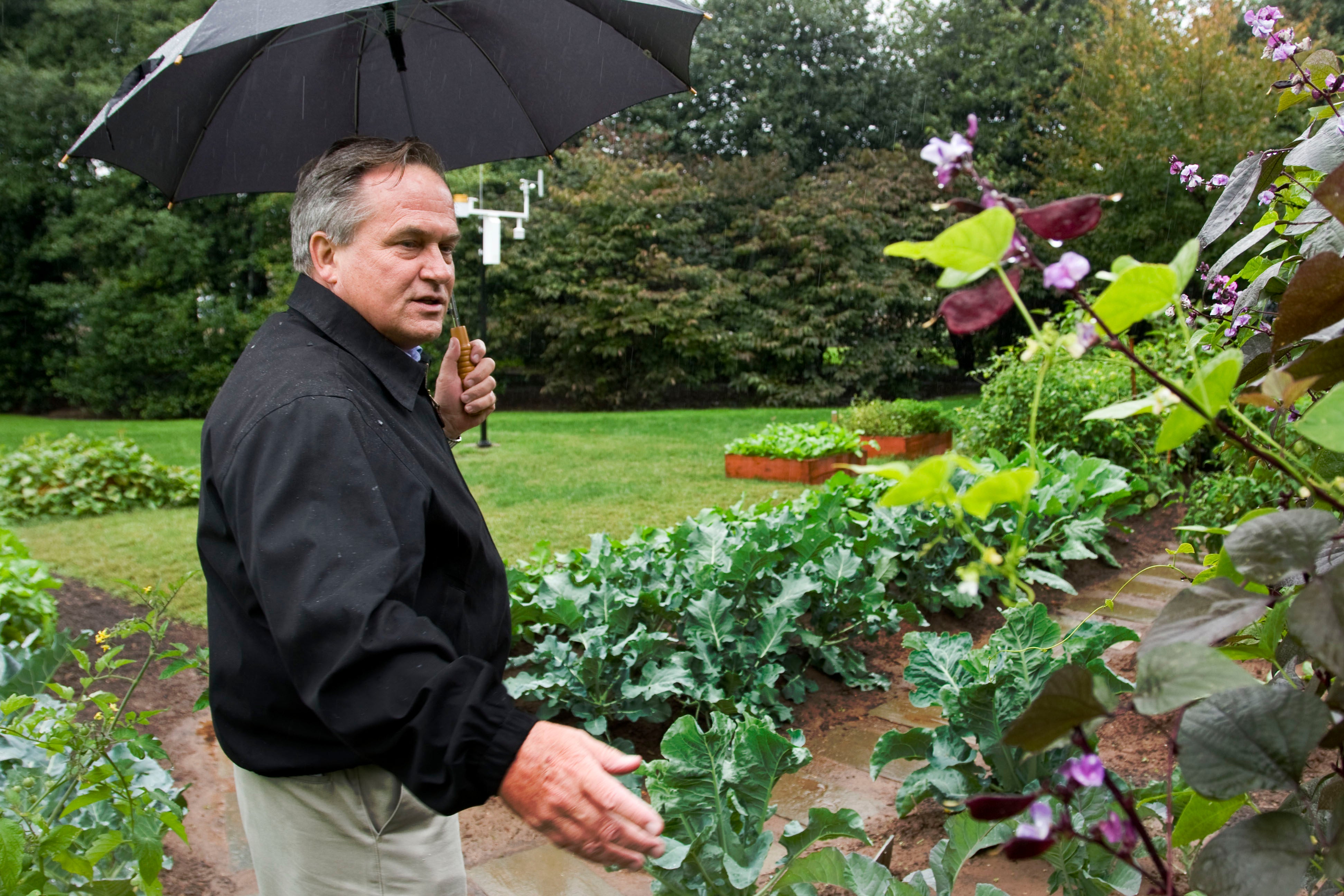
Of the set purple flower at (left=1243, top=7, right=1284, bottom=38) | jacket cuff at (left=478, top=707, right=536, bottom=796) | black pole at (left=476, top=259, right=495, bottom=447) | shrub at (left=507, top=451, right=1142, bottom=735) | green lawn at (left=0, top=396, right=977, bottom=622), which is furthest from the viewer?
black pole at (left=476, top=259, right=495, bottom=447)

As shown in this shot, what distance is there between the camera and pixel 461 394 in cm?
229

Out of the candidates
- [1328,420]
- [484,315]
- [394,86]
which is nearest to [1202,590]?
[1328,420]

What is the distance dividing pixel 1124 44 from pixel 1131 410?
20361mm

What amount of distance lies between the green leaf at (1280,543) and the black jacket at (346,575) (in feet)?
2.58

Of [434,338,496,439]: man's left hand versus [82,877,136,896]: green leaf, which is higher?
[434,338,496,439]: man's left hand

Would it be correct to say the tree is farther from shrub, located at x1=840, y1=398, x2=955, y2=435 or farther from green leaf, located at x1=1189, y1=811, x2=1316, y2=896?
green leaf, located at x1=1189, y1=811, x2=1316, y2=896

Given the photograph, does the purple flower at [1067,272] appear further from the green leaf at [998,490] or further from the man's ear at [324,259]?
the man's ear at [324,259]

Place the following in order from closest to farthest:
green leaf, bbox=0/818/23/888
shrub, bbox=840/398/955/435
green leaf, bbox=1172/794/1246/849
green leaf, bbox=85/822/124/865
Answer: green leaf, bbox=1172/794/1246/849 → green leaf, bbox=0/818/23/888 → green leaf, bbox=85/822/124/865 → shrub, bbox=840/398/955/435

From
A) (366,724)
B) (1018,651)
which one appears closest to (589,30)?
(1018,651)

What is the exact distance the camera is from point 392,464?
4.71 feet

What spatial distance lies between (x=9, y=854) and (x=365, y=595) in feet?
2.87

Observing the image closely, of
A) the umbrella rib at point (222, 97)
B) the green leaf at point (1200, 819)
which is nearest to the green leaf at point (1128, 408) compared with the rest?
the green leaf at point (1200, 819)

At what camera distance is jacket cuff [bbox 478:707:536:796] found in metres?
1.10

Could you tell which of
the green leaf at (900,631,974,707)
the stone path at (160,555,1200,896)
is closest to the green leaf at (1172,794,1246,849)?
the stone path at (160,555,1200,896)
